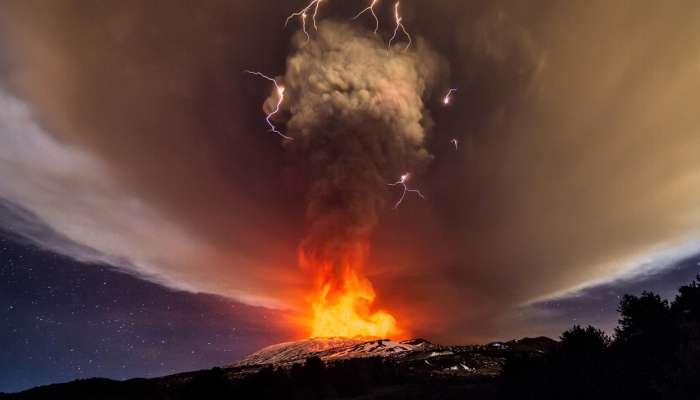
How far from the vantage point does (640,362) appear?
40969mm

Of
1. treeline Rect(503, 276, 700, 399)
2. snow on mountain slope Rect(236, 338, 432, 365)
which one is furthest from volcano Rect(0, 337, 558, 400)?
snow on mountain slope Rect(236, 338, 432, 365)

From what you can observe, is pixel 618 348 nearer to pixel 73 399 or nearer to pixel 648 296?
pixel 648 296

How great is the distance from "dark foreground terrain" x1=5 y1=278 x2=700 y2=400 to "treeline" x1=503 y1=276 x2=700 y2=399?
0.08 meters

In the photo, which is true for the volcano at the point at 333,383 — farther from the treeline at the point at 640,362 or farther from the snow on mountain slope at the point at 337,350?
the snow on mountain slope at the point at 337,350

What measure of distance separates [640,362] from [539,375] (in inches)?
555

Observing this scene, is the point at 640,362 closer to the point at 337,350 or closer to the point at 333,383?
the point at 333,383

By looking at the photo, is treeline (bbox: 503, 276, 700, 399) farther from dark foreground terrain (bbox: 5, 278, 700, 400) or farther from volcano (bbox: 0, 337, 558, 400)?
volcano (bbox: 0, 337, 558, 400)

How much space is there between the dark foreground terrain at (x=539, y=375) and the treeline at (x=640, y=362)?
0.28 feet

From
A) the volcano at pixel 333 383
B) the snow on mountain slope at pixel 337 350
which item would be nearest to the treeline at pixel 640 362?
the volcano at pixel 333 383

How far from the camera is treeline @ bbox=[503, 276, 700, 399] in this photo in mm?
33781

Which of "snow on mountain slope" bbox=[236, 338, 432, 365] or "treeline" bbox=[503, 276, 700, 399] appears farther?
"snow on mountain slope" bbox=[236, 338, 432, 365]

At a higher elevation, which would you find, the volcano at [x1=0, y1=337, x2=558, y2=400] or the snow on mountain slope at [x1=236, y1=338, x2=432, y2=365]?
the snow on mountain slope at [x1=236, y1=338, x2=432, y2=365]

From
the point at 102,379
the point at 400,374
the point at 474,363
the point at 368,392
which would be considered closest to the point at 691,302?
the point at 368,392

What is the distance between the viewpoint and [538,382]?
51188mm
